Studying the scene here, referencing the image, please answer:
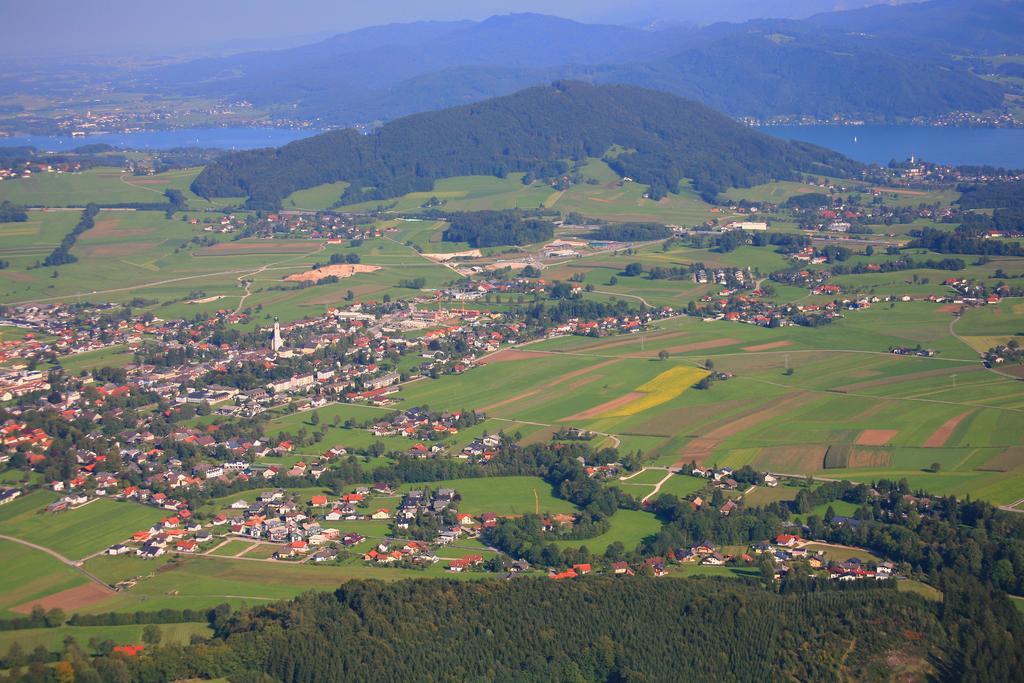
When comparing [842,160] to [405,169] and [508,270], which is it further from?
[508,270]

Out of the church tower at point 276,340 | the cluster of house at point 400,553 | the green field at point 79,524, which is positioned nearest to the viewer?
the cluster of house at point 400,553

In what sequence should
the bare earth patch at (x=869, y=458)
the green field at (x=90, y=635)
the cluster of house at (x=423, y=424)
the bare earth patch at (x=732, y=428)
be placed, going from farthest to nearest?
1. the cluster of house at (x=423, y=424)
2. the bare earth patch at (x=732, y=428)
3. the bare earth patch at (x=869, y=458)
4. the green field at (x=90, y=635)

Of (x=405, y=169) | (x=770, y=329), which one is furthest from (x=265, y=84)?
(x=770, y=329)

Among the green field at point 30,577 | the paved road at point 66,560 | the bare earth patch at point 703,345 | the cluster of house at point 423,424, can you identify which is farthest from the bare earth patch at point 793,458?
the green field at point 30,577

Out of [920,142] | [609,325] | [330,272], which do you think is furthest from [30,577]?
[920,142]

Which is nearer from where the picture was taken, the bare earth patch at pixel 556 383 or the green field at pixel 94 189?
the bare earth patch at pixel 556 383

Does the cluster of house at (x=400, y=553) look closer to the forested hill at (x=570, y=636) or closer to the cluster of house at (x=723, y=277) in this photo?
the forested hill at (x=570, y=636)

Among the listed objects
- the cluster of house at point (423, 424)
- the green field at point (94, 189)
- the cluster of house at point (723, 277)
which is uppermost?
the green field at point (94, 189)
